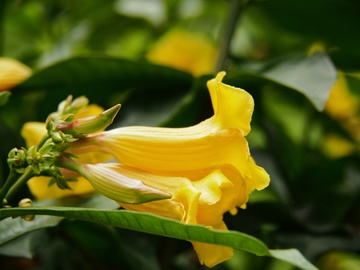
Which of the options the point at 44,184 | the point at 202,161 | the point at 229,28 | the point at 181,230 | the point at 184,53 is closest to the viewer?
the point at 181,230

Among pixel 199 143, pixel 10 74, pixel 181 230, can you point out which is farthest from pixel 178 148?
pixel 10 74

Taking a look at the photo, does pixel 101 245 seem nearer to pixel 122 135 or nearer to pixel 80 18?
pixel 122 135

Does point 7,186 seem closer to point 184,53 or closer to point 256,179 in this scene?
point 256,179

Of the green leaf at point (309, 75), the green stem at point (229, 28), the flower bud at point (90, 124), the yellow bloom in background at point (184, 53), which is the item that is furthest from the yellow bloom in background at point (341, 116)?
the flower bud at point (90, 124)

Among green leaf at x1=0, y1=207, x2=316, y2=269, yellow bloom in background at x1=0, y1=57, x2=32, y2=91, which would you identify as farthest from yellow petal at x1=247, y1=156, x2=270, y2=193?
yellow bloom in background at x1=0, y1=57, x2=32, y2=91

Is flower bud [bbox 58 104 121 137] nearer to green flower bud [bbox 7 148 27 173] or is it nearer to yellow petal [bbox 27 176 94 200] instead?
green flower bud [bbox 7 148 27 173]

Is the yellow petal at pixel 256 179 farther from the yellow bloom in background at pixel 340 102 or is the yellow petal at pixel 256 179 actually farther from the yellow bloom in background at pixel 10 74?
the yellow bloom in background at pixel 340 102

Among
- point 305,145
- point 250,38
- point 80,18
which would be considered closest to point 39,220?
point 305,145
